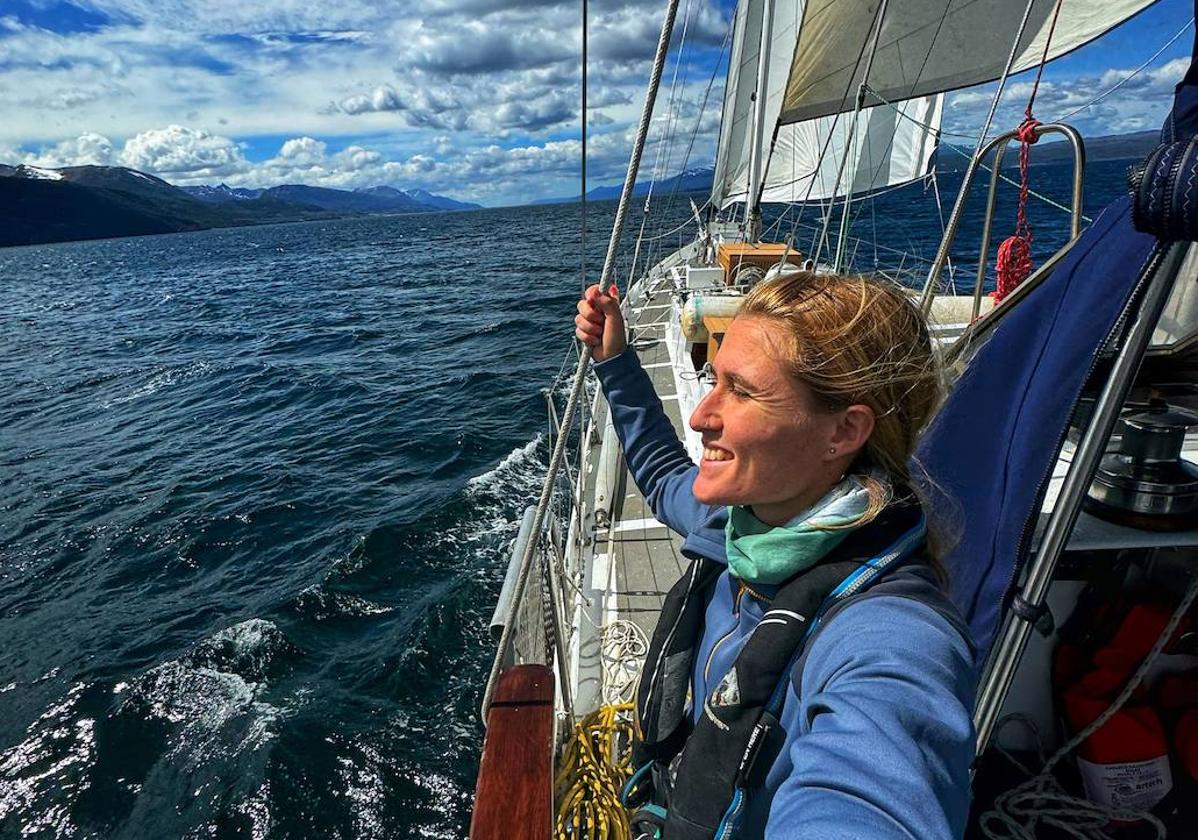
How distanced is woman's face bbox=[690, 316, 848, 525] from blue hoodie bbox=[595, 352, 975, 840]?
0.87 feet

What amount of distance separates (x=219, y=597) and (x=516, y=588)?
8465mm

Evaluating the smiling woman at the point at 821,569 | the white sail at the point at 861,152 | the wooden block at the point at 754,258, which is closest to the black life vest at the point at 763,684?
the smiling woman at the point at 821,569

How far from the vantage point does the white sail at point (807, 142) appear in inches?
588

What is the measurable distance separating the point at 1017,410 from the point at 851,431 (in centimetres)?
89

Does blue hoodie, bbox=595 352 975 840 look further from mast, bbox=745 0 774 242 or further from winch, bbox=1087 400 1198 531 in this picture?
mast, bbox=745 0 774 242

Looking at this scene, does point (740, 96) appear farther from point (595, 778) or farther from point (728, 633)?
point (728, 633)

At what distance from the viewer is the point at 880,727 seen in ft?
3.19

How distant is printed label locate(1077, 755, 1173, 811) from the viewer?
8.30 feet

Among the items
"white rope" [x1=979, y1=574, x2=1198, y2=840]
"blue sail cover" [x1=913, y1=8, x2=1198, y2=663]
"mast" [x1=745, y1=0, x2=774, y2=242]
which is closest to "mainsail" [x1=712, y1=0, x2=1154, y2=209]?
"mast" [x1=745, y1=0, x2=774, y2=242]

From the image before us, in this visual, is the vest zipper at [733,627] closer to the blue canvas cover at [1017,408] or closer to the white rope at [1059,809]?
the blue canvas cover at [1017,408]

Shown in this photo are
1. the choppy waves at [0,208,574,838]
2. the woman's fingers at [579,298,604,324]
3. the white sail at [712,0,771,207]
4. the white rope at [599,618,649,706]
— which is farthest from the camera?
the white sail at [712,0,771,207]

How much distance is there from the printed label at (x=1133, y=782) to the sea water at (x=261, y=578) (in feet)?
15.3

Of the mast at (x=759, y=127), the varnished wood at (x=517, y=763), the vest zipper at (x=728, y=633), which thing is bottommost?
the varnished wood at (x=517, y=763)

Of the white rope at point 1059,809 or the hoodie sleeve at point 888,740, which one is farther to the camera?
the white rope at point 1059,809
